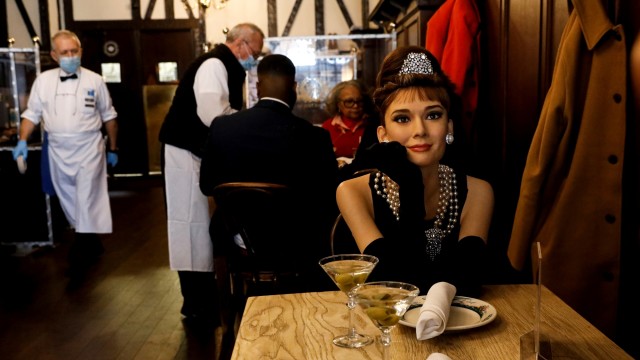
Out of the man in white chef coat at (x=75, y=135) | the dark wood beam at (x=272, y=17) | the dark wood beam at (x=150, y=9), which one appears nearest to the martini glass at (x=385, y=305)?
the man in white chef coat at (x=75, y=135)

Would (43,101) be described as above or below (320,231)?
above

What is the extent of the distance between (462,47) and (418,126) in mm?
1745

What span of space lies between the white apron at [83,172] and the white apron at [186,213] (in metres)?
1.44

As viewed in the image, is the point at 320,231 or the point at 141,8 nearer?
the point at 320,231

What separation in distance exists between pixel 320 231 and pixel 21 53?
14.3ft

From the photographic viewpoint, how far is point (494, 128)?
11.3 feet

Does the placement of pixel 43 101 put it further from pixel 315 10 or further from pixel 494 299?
pixel 315 10

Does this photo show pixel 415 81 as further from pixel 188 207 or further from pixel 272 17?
pixel 272 17

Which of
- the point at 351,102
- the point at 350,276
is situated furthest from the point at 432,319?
the point at 351,102

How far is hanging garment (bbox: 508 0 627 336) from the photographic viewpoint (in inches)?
90.5

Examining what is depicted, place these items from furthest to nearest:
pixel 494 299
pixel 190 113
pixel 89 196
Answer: pixel 89 196, pixel 190 113, pixel 494 299

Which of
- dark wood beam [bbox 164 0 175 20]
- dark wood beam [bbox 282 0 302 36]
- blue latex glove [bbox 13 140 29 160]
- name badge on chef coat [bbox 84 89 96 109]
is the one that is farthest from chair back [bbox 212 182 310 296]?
dark wood beam [bbox 164 0 175 20]

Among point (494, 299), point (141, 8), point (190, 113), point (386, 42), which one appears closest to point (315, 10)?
point (141, 8)

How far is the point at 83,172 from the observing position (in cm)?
501
